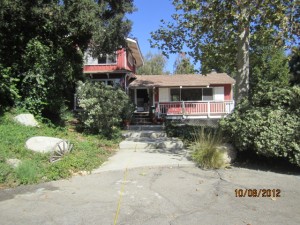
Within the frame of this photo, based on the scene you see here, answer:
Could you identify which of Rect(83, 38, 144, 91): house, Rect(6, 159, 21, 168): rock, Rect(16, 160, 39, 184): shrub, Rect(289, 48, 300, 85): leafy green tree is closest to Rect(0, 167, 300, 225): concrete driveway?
Rect(16, 160, 39, 184): shrub

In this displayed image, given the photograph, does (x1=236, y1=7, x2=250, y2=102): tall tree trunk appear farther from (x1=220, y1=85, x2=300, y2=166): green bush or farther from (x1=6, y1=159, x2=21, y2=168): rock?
(x1=6, y1=159, x2=21, y2=168): rock

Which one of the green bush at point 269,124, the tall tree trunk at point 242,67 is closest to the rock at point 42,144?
the green bush at point 269,124

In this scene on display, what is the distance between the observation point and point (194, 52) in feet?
45.7

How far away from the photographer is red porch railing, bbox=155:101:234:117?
72.8ft

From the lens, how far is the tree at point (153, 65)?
53.7 meters

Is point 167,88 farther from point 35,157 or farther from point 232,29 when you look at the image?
point 35,157

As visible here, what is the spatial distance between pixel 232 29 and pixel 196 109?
12.1 m

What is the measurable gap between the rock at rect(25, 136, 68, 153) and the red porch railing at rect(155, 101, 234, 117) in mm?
13516

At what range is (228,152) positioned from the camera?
8.95 meters

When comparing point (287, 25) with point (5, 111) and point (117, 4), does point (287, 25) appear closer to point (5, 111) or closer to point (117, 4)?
point (117, 4)

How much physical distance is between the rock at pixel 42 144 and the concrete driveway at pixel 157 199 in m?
1.58

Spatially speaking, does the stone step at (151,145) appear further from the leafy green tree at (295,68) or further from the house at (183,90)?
the leafy green tree at (295,68)

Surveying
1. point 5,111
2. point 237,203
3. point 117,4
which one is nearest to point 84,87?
point 5,111
